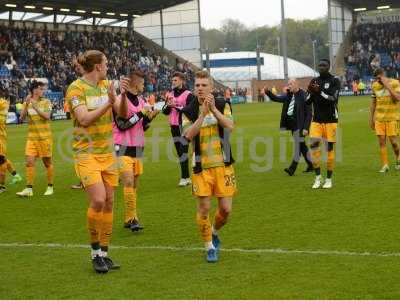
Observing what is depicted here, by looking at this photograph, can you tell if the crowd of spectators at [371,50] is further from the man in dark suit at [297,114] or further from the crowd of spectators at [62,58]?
the man in dark suit at [297,114]

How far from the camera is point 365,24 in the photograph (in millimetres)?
70500

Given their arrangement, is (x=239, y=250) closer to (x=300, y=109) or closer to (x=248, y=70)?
(x=300, y=109)

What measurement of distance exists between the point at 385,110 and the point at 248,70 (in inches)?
3058

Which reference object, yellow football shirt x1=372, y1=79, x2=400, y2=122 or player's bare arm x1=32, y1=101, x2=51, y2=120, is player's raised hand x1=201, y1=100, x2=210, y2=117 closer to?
player's bare arm x1=32, y1=101, x2=51, y2=120

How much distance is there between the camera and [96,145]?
23.0 ft

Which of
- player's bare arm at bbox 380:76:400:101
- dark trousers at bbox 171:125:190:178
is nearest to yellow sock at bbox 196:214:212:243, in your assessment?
dark trousers at bbox 171:125:190:178

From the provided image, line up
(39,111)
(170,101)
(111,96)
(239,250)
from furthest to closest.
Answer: (39,111), (170,101), (239,250), (111,96)

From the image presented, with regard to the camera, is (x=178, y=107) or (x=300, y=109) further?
(x=300, y=109)

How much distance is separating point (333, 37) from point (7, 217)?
58.7m

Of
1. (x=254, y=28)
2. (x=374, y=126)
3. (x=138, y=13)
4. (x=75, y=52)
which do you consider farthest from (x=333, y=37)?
(x=254, y=28)

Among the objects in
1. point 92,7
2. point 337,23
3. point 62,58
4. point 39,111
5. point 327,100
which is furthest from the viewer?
point 337,23

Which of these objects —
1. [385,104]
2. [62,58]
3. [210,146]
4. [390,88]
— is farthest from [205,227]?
[62,58]

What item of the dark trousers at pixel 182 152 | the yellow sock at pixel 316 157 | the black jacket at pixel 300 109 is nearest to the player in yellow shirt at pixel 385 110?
the black jacket at pixel 300 109

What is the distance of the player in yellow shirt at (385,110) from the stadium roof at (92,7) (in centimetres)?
3779
